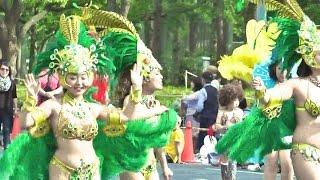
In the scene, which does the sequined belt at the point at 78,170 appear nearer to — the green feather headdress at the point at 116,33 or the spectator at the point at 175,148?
the green feather headdress at the point at 116,33

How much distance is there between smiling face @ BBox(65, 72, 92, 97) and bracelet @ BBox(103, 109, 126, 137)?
328 millimetres

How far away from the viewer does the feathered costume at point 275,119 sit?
23.2 feet

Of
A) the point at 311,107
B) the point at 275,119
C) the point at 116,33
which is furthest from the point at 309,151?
the point at 116,33

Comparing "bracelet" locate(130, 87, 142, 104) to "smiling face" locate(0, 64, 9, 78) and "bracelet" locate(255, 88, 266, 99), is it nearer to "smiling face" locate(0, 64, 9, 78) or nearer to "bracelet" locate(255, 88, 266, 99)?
"bracelet" locate(255, 88, 266, 99)

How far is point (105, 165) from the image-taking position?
7.12m

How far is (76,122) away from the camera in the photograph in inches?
260

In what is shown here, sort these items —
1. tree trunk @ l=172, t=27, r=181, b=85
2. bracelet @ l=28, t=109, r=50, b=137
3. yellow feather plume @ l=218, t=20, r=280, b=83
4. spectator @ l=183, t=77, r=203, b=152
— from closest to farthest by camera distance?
bracelet @ l=28, t=109, r=50, b=137, yellow feather plume @ l=218, t=20, r=280, b=83, spectator @ l=183, t=77, r=203, b=152, tree trunk @ l=172, t=27, r=181, b=85

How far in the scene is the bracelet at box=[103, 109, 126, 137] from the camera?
6.85 metres

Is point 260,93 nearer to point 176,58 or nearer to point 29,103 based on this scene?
point 29,103

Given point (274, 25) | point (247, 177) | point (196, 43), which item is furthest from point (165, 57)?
point (274, 25)

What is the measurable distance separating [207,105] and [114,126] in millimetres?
7211

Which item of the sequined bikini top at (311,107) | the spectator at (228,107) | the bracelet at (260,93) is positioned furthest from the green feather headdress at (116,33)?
the spectator at (228,107)

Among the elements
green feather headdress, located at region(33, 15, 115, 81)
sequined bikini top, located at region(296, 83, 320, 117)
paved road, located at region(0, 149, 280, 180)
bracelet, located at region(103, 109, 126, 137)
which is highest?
green feather headdress, located at region(33, 15, 115, 81)

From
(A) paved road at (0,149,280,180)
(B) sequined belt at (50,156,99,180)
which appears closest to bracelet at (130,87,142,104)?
(B) sequined belt at (50,156,99,180)
